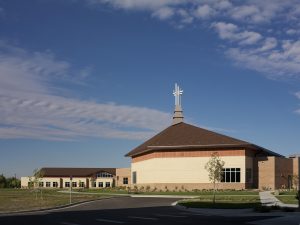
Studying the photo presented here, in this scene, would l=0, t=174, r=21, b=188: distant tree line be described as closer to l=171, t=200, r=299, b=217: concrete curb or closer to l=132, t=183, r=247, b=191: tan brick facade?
l=132, t=183, r=247, b=191: tan brick facade

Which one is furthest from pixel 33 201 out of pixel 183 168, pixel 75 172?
pixel 75 172

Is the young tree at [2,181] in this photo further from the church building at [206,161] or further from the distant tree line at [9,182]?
the church building at [206,161]

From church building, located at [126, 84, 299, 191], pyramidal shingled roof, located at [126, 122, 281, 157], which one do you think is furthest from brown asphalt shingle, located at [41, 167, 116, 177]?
church building, located at [126, 84, 299, 191]

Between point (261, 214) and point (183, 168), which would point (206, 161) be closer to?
point (183, 168)

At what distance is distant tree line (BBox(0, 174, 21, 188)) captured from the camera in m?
112

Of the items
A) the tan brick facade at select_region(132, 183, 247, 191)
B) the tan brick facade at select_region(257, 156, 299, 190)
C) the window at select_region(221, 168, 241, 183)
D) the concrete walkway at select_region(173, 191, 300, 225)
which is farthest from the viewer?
the tan brick facade at select_region(257, 156, 299, 190)

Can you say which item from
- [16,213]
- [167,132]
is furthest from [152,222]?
[167,132]

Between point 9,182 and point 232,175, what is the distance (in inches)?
2722

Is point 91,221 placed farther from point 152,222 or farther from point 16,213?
point 16,213

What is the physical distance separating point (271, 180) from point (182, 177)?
1102 cm

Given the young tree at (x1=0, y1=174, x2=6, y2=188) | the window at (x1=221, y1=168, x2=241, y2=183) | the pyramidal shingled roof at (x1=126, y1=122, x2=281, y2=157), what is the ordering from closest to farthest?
the pyramidal shingled roof at (x1=126, y1=122, x2=281, y2=157)
the window at (x1=221, y1=168, x2=241, y2=183)
the young tree at (x1=0, y1=174, x2=6, y2=188)

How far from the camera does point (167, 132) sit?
230 ft

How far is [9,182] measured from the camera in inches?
4528

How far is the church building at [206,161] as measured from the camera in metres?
61.0
